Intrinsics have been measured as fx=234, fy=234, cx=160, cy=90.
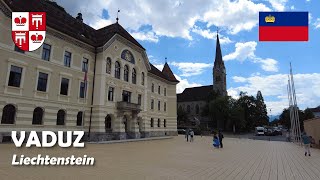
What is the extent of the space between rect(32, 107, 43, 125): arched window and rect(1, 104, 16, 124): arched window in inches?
79.2

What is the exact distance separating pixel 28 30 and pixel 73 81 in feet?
24.9

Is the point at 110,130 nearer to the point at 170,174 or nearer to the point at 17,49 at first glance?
the point at 17,49

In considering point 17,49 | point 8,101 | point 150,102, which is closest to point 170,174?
point 8,101

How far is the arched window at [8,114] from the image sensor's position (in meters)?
20.8

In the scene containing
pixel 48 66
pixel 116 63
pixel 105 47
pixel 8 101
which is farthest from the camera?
pixel 116 63

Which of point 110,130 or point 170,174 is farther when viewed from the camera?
point 110,130

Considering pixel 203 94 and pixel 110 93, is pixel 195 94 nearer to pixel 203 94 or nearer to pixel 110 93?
pixel 203 94

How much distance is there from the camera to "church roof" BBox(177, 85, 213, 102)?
97000 millimetres

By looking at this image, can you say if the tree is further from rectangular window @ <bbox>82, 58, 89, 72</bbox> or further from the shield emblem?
the shield emblem

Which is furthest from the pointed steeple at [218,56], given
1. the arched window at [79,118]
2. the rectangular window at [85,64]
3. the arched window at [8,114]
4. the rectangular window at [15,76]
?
the arched window at [8,114]

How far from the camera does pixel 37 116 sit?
23.6 meters

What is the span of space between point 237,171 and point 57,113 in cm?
2065

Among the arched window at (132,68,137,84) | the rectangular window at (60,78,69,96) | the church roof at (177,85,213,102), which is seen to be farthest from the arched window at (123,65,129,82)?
the church roof at (177,85,213,102)

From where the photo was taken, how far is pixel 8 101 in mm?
21031
